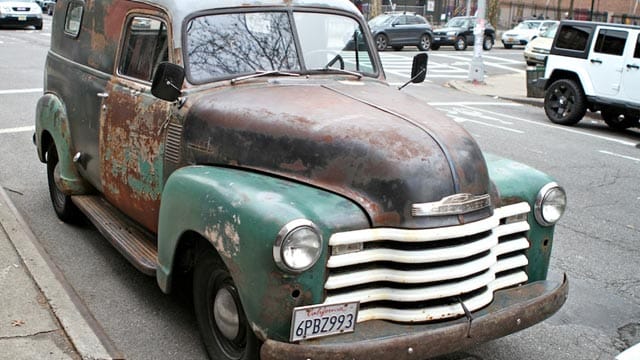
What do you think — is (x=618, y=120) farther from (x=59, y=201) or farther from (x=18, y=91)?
(x=18, y=91)

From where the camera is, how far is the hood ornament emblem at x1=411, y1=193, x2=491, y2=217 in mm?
3428

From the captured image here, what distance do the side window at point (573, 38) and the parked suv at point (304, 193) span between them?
946 centimetres

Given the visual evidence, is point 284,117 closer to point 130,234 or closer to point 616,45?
point 130,234

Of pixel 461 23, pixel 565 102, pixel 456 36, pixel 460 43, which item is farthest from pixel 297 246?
pixel 461 23

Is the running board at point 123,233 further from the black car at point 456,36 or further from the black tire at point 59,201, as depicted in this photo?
the black car at point 456,36

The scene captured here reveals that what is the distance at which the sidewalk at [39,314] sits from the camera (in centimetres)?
397

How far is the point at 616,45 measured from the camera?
42.6 ft

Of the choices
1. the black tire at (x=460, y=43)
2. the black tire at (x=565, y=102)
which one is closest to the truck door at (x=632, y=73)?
the black tire at (x=565, y=102)

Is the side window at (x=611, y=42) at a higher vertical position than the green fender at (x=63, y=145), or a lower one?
higher

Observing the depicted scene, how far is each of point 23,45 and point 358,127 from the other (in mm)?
21843

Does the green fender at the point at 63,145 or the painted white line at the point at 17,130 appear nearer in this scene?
the green fender at the point at 63,145

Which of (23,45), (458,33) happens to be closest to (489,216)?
(23,45)

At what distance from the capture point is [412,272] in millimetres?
3365

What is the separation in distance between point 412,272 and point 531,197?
3.50 ft
